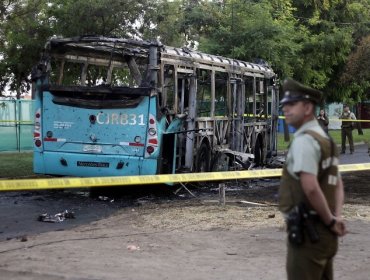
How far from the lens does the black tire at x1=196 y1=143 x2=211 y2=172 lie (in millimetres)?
12523

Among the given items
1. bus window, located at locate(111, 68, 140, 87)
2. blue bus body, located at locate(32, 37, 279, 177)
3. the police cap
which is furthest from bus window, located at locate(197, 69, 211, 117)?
the police cap

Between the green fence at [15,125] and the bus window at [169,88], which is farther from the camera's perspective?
the green fence at [15,125]

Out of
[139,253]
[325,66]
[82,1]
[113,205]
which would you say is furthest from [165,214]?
[325,66]

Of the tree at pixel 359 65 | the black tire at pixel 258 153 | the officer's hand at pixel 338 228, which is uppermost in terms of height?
the tree at pixel 359 65

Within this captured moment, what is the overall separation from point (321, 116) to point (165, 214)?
1292 centimetres

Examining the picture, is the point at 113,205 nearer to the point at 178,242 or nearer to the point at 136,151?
the point at 136,151

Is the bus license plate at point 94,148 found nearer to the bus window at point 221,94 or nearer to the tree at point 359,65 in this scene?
the bus window at point 221,94

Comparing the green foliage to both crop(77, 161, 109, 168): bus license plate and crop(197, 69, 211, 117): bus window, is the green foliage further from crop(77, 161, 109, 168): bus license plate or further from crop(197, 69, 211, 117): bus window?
crop(77, 161, 109, 168): bus license plate

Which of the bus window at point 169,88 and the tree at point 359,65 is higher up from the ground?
the tree at point 359,65

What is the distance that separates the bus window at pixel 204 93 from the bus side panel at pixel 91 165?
2.11 meters

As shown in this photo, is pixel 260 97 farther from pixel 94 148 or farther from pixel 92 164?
pixel 92 164

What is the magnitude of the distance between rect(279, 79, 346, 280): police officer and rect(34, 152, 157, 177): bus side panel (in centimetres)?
704

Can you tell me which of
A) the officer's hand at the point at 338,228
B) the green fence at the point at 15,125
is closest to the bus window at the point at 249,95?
the green fence at the point at 15,125

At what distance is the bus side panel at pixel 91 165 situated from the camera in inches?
429
